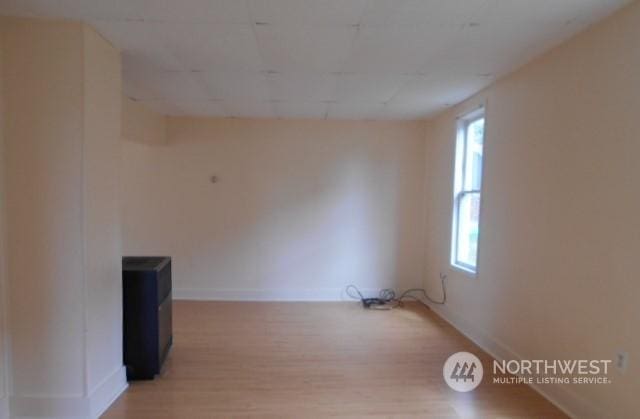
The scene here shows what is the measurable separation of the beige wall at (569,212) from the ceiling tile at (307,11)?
57.8 inches

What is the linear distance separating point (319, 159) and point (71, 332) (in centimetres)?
327

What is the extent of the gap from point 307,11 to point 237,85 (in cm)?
141

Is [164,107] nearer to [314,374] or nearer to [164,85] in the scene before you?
[164,85]

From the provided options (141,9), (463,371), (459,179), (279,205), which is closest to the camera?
(141,9)

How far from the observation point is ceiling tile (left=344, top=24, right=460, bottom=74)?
2082 millimetres

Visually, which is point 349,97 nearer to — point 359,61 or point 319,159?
point 359,61

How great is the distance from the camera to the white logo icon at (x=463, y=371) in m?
2.58

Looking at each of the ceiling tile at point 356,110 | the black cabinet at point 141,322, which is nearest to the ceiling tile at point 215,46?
the ceiling tile at point 356,110

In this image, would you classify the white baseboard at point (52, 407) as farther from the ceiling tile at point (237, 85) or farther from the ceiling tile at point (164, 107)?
the ceiling tile at point (164, 107)

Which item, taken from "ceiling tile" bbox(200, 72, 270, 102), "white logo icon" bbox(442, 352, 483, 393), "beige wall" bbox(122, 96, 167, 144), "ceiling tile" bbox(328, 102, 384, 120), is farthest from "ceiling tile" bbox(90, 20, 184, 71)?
"white logo icon" bbox(442, 352, 483, 393)

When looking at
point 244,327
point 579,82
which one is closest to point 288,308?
point 244,327

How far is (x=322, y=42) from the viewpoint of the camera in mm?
2248

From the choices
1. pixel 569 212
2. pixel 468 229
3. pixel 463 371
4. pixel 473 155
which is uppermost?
pixel 473 155

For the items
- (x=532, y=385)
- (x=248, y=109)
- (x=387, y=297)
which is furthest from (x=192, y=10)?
(x=387, y=297)
